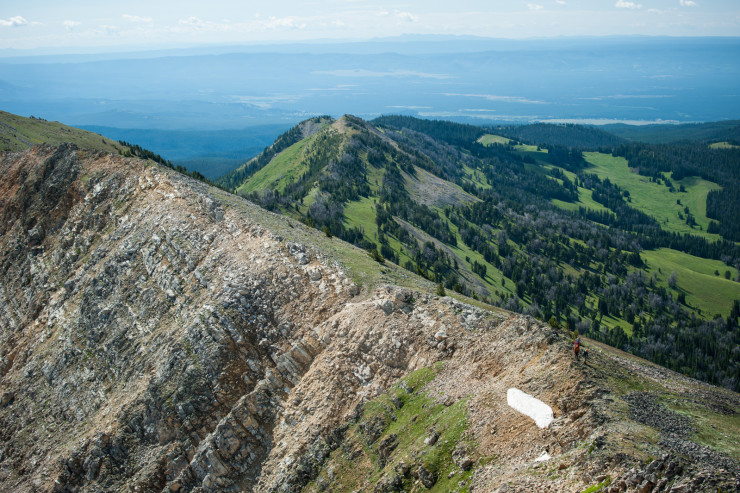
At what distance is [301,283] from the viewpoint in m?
47.5

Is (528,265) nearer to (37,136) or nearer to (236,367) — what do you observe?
(236,367)

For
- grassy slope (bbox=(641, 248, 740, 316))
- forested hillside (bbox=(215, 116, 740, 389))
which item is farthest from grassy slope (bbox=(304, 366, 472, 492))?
grassy slope (bbox=(641, 248, 740, 316))

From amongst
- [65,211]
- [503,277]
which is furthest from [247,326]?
[503,277]

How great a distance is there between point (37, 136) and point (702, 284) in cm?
20369

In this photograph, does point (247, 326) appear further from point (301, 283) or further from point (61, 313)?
point (61, 313)

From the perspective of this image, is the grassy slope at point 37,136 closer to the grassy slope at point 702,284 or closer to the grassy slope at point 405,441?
the grassy slope at point 405,441

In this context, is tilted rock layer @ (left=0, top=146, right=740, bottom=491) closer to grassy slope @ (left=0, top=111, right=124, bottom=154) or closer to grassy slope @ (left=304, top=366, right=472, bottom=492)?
grassy slope @ (left=304, top=366, right=472, bottom=492)

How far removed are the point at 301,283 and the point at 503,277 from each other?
359 feet

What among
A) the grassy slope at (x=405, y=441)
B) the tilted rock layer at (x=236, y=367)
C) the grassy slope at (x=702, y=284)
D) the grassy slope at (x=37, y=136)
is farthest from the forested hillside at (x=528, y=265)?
the grassy slope at (x=405, y=441)

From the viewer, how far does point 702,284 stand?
17488cm

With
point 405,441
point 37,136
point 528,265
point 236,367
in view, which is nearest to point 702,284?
point 528,265

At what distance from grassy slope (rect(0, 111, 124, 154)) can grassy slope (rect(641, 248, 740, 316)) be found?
174455mm

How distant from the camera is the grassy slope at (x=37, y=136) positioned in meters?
88.5

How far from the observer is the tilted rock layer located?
25.1 meters
